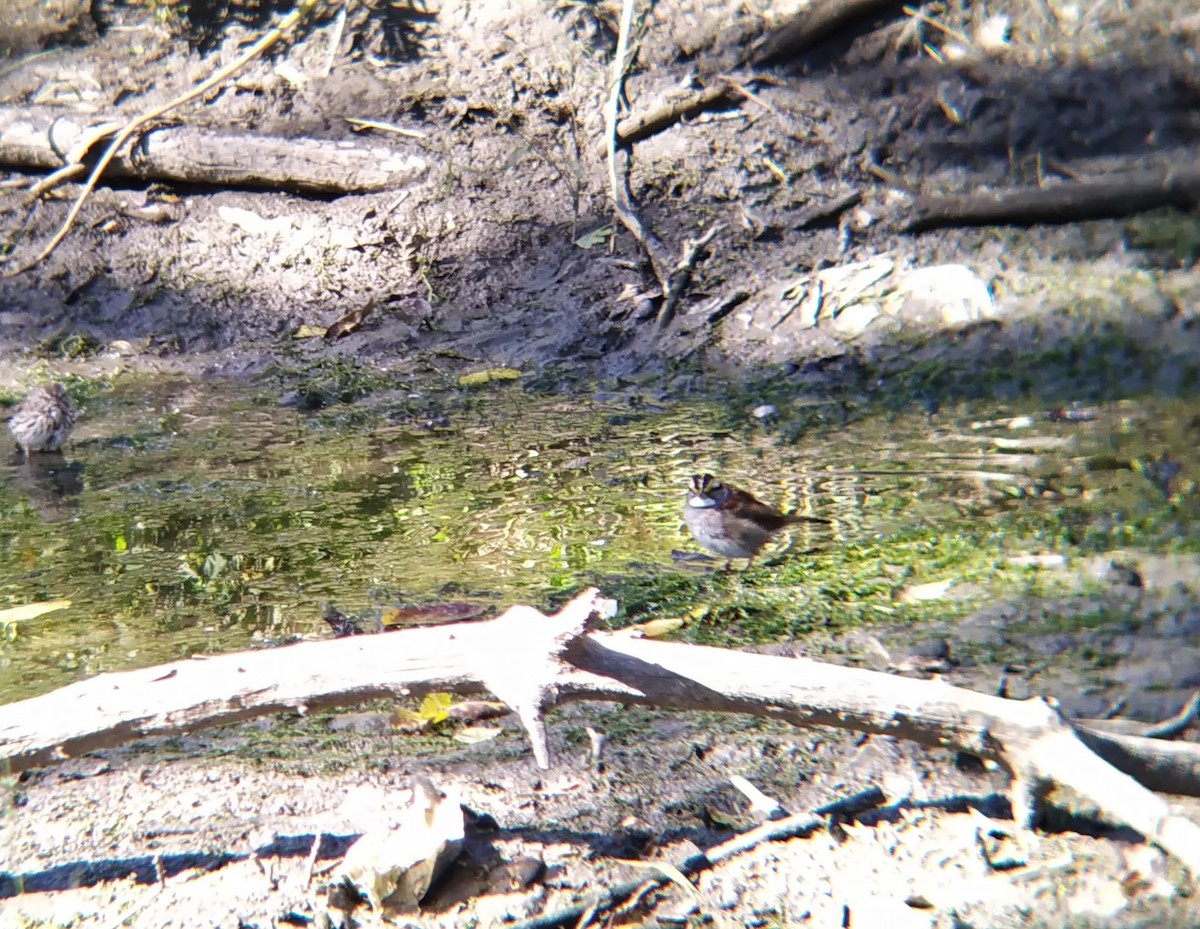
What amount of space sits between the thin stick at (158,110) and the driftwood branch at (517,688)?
6310 mm

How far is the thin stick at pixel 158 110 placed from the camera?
7887mm

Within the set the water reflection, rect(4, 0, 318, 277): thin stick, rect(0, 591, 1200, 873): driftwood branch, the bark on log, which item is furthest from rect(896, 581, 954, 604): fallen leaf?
rect(4, 0, 318, 277): thin stick

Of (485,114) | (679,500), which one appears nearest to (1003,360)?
(679,500)

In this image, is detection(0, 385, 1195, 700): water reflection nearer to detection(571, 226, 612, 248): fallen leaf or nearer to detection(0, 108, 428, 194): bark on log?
detection(571, 226, 612, 248): fallen leaf

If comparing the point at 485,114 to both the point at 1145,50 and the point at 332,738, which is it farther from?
the point at 332,738

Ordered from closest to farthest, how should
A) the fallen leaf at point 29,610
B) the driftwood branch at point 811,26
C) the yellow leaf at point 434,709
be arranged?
the yellow leaf at point 434,709 < the fallen leaf at point 29,610 < the driftwood branch at point 811,26

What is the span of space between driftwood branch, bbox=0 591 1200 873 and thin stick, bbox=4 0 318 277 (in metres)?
6.31

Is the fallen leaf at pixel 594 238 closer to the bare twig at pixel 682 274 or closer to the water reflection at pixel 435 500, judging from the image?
the bare twig at pixel 682 274

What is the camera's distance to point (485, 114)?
316 inches

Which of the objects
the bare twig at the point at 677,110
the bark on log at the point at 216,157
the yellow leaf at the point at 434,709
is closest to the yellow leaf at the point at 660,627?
the yellow leaf at the point at 434,709

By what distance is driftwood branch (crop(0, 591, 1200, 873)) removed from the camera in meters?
2.39

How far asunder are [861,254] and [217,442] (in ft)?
13.4

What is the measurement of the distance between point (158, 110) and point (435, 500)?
4725 millimetres

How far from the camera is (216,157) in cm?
798
